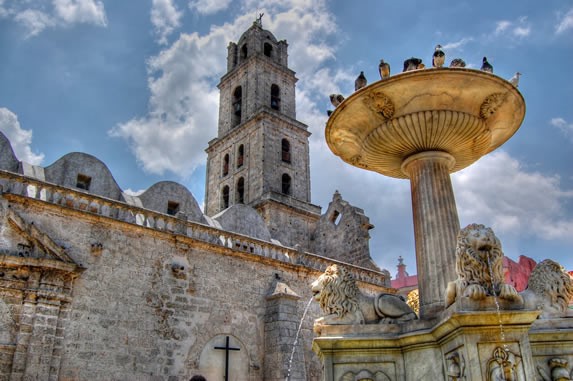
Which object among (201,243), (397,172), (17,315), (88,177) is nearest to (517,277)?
(201,243)

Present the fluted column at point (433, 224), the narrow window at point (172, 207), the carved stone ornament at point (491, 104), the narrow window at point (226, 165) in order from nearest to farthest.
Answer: the fluted column at point (433, 224) < the carved stone ornament at point (491, 104) < the narrow window at point (172, 207) < the narrow window at point (226, 165)

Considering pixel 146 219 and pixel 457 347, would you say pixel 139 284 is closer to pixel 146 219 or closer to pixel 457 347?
pixel 146 219

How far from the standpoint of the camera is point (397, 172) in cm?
739

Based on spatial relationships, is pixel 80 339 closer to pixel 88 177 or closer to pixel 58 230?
pixel 58 230

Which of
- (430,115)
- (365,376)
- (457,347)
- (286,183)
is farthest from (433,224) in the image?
(286,183)

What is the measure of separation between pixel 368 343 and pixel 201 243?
9.10m

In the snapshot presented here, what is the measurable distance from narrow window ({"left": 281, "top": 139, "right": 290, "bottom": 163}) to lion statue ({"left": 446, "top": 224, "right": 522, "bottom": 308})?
21.3 metres

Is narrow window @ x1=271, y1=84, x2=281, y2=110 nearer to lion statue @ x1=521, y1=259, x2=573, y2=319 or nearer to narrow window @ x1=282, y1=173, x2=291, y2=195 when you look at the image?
narrow window @ x1=282, y1=173, x2=291, y2=195

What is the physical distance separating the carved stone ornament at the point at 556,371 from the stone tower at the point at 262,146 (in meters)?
17.5

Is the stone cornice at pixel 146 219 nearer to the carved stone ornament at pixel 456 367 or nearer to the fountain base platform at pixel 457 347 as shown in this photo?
the fountain base platform at pixel 457 347

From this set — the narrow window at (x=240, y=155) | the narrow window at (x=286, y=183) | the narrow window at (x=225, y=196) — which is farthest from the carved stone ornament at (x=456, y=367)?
the narrow window at (x=225, y=196)

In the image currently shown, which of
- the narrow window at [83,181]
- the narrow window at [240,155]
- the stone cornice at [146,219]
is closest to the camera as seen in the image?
the stone cornice at [146,219]

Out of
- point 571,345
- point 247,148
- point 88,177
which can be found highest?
point 247,148

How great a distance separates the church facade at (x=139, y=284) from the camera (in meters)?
10.5
